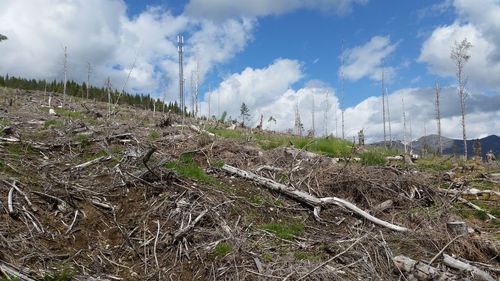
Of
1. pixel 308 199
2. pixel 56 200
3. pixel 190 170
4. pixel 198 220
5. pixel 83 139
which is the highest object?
pixel 83 139

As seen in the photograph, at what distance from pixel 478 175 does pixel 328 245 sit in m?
6.05

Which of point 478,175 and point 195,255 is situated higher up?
point 478,175

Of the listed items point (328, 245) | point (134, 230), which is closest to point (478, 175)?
point (328, 245)

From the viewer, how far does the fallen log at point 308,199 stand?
653 centimetres

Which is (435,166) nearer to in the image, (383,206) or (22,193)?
(383,206)

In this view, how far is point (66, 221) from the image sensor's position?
5.41 meters

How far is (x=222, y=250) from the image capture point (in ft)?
17.0

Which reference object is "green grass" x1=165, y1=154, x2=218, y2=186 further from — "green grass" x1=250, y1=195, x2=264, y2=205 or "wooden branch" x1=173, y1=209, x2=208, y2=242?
"wooden branch" x1=173, y1=209, x2=208, y2=242

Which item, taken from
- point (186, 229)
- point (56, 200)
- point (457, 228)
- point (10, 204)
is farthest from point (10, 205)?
point (457, 228)

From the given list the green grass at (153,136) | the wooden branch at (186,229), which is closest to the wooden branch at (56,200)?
the wooden branch at (186,229)

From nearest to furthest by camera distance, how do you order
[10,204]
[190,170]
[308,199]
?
[10,204] < [308,199] < [190,170]

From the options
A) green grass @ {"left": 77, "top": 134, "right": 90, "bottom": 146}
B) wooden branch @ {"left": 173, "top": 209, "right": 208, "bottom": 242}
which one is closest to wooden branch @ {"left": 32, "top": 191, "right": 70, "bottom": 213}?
wooden branch @ {"left": 173, "top": 209, "right": 208, "bottom": 242}

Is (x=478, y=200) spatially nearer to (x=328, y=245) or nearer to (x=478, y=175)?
(x=478, y=175)

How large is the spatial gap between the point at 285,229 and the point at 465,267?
2440 mm
